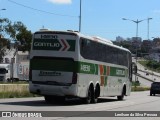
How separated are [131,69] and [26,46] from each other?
57.4 metres

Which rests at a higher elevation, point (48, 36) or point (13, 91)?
point (48, 36)

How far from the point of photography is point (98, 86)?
28891mm

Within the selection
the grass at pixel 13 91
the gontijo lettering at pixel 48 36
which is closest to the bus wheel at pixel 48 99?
the gontijo lettering at pixel 48 36

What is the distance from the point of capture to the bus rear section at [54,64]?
2497 centimetres

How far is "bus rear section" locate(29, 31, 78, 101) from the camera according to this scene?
24969mm

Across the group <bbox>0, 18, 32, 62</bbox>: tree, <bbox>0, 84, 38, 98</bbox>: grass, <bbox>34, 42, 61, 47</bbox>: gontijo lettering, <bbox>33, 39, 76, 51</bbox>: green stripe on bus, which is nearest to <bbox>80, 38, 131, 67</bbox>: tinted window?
<bbox>33, 39, 76, 51</bbox>: green stripe on bus

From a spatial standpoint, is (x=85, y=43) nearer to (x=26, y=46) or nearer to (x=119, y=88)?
(x=119, y=88)

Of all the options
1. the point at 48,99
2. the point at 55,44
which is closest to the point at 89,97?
the point at 48,99

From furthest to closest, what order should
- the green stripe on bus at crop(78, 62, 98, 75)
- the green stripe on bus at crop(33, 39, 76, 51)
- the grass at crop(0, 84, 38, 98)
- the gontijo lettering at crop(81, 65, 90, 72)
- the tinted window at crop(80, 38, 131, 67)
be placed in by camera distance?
the grass at crop(0, 84, 38, 98) → the tinted window at crop(80, 38, 131, 67) → the gontijo lettering at crop(81, 65, 90, 72) → the green stripe on bus at crop(78, 62, 98, 75) → the green stripe on bus at crop(33, 39, 76, 51)

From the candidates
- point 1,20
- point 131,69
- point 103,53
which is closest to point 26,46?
point 1,20

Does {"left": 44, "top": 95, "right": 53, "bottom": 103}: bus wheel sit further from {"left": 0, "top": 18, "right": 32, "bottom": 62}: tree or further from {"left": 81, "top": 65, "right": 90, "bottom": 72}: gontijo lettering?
{"left": 0, "top": 18, "right": 32, "bottom": 62}: tree

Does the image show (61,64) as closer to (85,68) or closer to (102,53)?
(85,68)

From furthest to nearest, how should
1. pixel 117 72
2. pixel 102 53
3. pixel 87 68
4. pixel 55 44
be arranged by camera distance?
pixel 117 72 < pixel 102 53 < pixel 87 68 < pixel 55 44

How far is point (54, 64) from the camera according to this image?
25156mm
